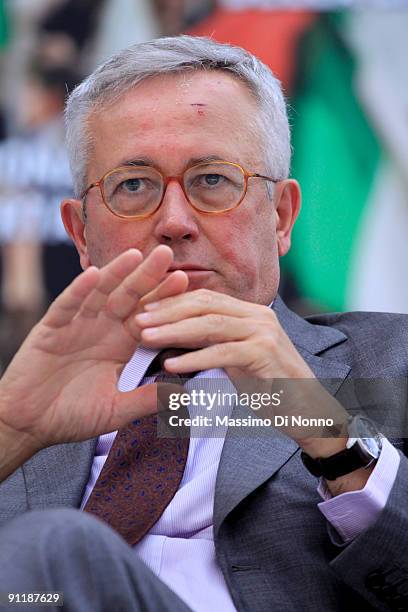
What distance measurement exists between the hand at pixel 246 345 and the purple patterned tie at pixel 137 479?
32 centimetres

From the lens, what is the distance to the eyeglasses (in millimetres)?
2381

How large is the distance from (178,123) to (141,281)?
2.18 ft

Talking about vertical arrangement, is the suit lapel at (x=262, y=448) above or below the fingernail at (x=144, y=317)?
below

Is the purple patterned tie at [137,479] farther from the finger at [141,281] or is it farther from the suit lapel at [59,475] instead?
the finger at [141,281]

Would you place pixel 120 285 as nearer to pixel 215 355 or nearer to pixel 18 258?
pixel 215 355

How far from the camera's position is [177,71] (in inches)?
98.4

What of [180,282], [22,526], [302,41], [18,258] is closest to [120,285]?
[180,282]

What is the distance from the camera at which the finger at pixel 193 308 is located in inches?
73.9

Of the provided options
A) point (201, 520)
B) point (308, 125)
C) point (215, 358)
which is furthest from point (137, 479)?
point (308, 125)

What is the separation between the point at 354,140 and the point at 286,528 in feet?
9.61

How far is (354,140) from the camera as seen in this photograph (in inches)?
181

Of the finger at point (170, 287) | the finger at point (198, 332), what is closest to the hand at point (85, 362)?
the finger at point (170, 287)

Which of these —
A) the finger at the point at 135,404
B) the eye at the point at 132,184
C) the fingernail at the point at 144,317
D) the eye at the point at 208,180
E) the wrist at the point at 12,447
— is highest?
the eye at the point at 208,180

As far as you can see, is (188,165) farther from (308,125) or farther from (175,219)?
A: (308,125)
